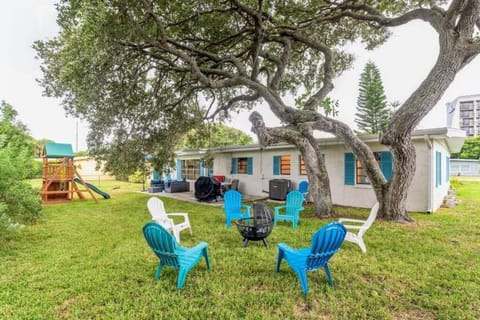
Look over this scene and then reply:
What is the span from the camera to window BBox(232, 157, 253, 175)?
12553 millimetres

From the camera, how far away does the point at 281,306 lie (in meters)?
2.70

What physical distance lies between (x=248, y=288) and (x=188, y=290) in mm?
770

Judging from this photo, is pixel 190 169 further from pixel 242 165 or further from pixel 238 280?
pixel 238 280

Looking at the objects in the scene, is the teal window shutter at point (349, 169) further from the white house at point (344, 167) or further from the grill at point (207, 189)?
Answer: the grill at point (207, 189)

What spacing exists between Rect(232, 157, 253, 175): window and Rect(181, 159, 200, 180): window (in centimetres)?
299

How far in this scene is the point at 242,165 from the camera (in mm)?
13062

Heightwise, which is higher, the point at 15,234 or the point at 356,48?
the point at 356,48

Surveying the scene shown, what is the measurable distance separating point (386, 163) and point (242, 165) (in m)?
6.89

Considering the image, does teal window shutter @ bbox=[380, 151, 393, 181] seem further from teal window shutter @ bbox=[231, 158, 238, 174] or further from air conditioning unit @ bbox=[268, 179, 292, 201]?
teal window shutter @ bbox=[231, 158, 238, 174]

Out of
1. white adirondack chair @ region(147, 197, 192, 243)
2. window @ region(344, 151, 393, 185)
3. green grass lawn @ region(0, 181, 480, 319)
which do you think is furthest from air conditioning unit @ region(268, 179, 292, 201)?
white adirondack chair @ region(147, 197, 192, 243)

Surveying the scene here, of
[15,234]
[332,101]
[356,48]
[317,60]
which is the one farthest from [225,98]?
[15,234]

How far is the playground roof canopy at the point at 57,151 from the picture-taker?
1069 cm

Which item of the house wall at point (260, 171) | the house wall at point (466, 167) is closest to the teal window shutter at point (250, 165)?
the house wall at point (260, 171)

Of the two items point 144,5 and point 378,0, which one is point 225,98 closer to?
point 144,5
